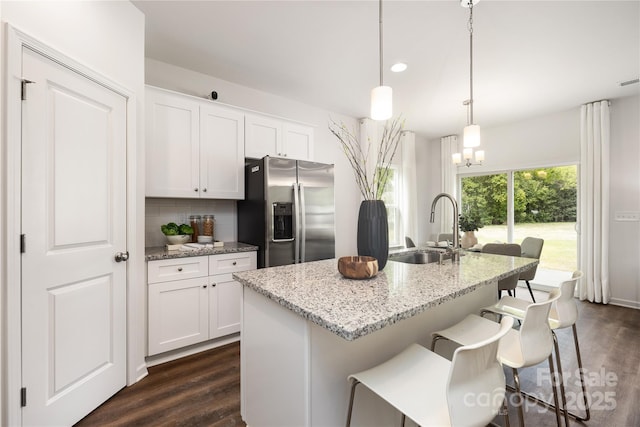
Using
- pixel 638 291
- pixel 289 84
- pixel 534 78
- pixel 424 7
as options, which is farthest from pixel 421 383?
pixel 638 291

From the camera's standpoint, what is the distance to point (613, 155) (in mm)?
3820

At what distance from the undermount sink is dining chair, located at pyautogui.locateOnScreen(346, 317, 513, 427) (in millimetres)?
1124

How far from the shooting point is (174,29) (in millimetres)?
2338

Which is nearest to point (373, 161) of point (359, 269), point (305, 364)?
point (359, 269)

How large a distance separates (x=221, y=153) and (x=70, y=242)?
151 cm

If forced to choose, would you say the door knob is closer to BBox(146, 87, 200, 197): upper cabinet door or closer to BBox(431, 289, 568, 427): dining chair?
BBox(146, 87, 200, 197): upper cabinet door

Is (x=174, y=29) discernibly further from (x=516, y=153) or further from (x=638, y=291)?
(x=638, y=291)

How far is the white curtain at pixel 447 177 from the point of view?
17.6ft

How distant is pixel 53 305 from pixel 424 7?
308cm

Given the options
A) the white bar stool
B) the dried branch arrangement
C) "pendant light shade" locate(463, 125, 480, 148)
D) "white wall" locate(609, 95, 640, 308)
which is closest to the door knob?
the dried branch arrangement

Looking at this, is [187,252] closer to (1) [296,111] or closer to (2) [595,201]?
(1) [296,111]

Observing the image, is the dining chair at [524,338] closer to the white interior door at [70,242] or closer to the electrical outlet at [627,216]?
the white interior door at [70,242]

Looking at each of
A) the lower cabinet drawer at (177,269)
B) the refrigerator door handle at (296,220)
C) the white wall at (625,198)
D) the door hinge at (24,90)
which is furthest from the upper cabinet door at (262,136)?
the white wall at (625,198)

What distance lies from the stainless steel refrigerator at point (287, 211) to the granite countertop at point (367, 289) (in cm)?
104
